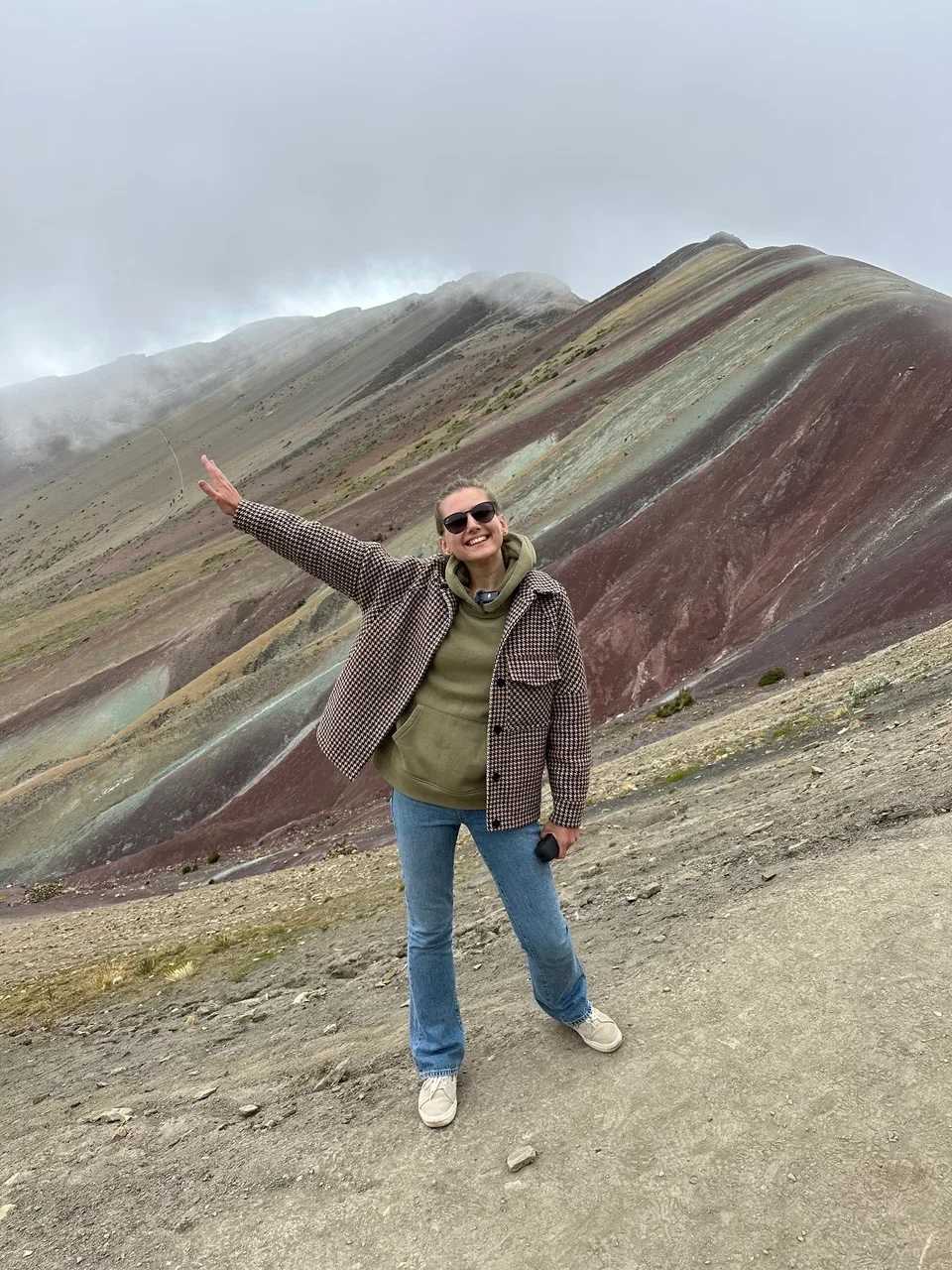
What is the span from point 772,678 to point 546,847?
15816 millimetres

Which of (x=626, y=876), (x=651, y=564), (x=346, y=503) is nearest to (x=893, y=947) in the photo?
(x=626, y=876)

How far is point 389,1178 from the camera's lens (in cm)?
397

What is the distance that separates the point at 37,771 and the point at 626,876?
1399 inches

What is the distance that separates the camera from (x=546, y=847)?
13.6 ft

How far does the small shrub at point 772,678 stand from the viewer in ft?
60.7

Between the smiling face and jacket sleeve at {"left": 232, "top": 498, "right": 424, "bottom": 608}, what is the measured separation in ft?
1.05

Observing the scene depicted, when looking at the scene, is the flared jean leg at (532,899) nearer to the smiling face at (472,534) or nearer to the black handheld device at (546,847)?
the black handheld device at (546,847)

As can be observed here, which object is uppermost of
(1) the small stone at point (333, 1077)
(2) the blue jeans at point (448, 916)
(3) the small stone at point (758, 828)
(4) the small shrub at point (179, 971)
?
(2) the blue jeans at point (448, 916)

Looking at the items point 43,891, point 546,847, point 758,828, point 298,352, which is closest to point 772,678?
point 758,828

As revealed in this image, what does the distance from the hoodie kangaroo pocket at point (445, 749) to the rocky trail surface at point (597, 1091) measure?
1.78 meters

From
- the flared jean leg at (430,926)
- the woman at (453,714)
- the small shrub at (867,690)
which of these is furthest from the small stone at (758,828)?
the small shrub at (867,690)

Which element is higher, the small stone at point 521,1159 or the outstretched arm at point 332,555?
the outstretched arm at point 332,555

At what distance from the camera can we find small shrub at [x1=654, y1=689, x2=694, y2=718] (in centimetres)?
1963

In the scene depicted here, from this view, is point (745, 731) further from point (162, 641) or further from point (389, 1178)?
point (162, 641)
